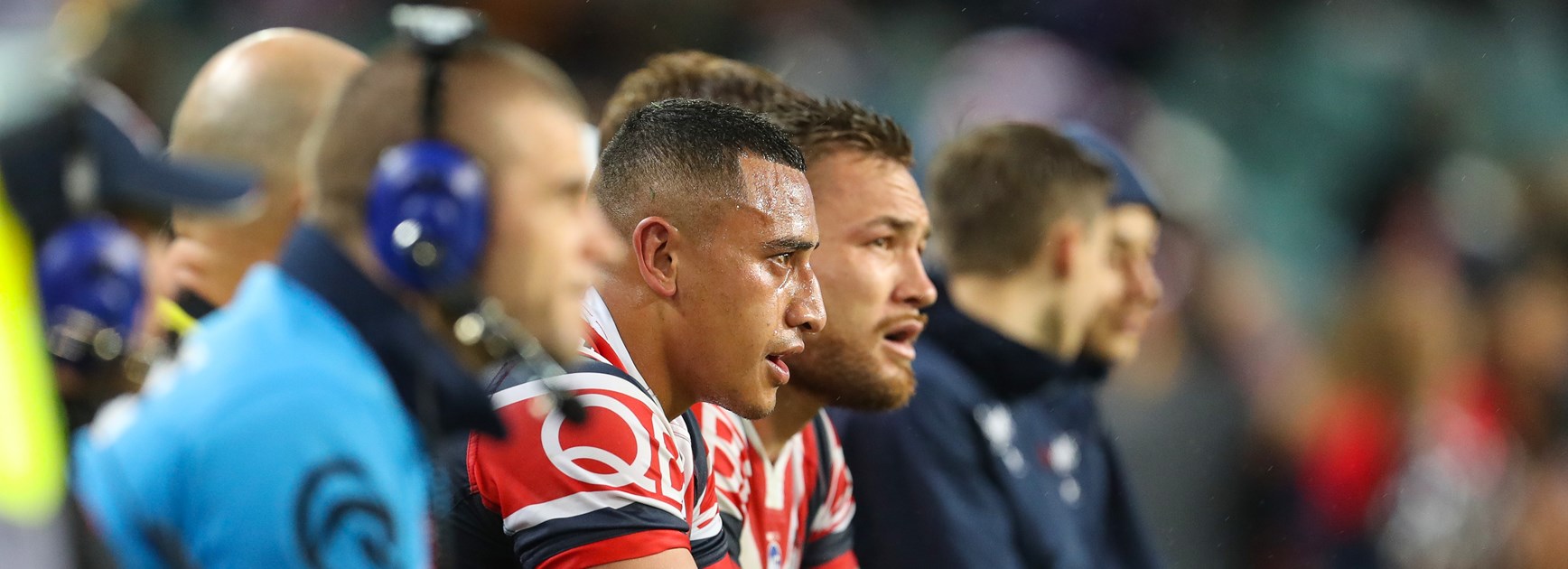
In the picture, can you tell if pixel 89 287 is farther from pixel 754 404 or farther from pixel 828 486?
pixel 828 486

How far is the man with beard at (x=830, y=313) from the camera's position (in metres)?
2.98

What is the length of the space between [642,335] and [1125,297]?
214 cm

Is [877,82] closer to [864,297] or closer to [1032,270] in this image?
[1032,270]

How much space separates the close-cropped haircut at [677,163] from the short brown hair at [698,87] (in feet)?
1.67

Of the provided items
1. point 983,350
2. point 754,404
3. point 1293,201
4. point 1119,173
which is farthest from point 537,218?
point 1293,201

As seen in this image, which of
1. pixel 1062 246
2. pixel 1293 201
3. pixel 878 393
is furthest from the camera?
pixel 1293 201

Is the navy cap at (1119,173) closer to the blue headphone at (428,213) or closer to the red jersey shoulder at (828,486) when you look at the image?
the red jersey shoulder at (828,486)

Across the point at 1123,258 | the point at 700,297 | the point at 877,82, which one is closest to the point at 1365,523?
the point at 1123,258

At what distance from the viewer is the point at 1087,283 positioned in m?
4.24

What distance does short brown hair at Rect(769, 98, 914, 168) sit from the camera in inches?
122

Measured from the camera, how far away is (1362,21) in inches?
332

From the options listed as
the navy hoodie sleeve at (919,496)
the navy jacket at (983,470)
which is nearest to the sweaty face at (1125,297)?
the navy jacket at (983,470)

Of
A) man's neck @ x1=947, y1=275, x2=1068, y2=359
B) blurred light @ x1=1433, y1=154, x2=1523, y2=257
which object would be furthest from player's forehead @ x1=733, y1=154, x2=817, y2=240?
blurred light @ x1=1433, y1=154, x2=1523, y2=257

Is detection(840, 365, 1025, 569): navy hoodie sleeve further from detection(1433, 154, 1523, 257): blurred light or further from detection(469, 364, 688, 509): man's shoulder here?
detection(1433, 154, 1523, 257): blurred light
